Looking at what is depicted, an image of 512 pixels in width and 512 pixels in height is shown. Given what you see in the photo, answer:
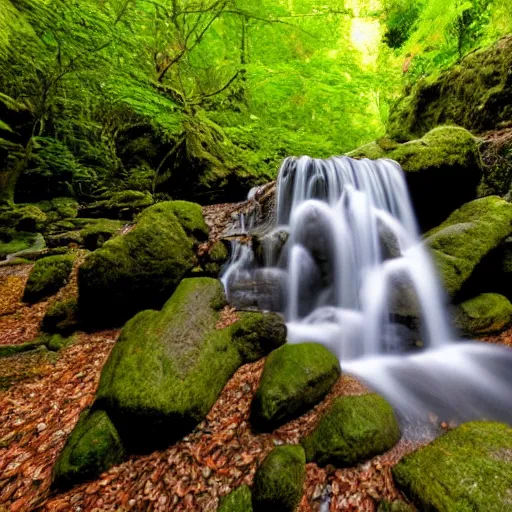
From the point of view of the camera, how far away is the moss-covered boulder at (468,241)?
15.4 ft

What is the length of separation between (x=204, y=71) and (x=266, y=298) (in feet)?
31.1

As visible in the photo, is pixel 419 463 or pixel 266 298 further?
pixel 266 298

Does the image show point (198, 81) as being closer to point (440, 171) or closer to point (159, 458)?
point (440, 171)

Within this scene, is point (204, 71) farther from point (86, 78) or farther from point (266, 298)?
point (266, 298)

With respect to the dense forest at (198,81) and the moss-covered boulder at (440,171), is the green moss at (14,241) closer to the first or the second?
the dense forest at (198,81)

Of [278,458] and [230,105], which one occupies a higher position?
[230,105]

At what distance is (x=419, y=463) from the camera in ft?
7.32

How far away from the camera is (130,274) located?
16.5 feet

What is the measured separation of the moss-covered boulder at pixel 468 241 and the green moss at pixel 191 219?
496 cm

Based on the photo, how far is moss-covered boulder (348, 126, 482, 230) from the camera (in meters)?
6.50

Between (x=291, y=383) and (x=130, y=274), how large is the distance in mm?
3572

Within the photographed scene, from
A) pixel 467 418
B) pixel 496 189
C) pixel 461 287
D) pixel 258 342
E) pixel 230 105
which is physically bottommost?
pixel 467 418

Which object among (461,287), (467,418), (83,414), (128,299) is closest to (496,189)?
(461,287)

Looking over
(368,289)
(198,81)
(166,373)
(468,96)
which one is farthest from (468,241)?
(198,81)
